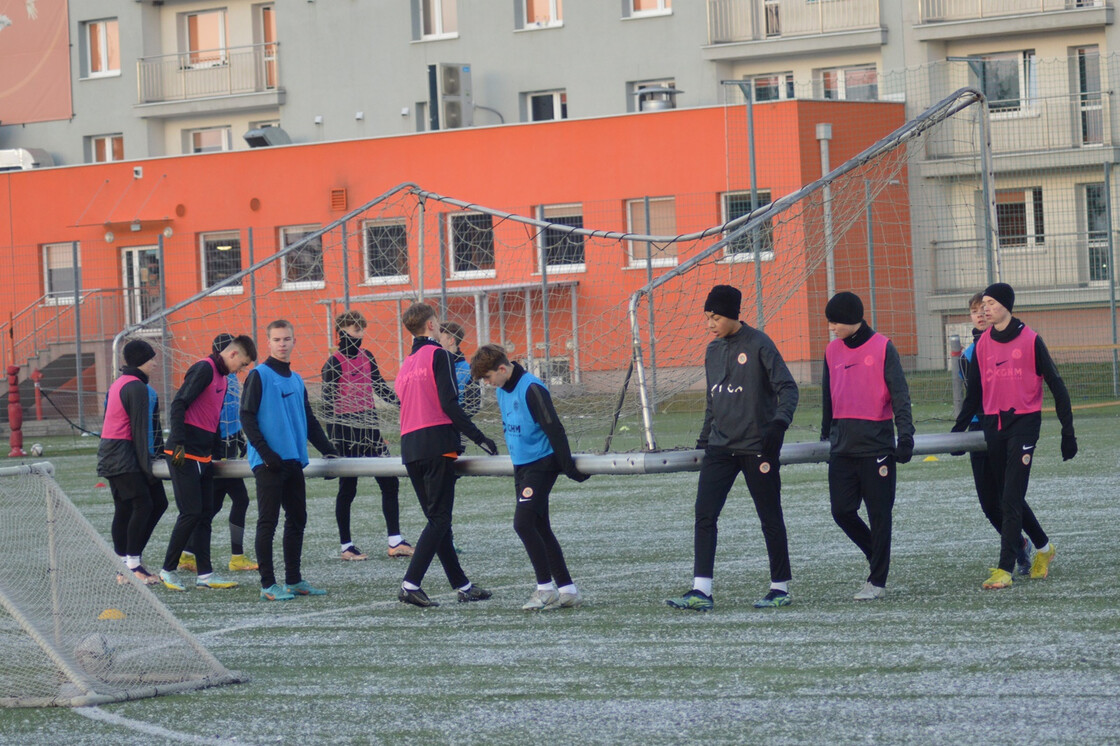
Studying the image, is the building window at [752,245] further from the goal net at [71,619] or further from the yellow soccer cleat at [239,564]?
the goal net at [71,619]

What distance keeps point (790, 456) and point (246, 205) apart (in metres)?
25.5

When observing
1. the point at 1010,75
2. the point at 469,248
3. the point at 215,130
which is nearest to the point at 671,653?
Answer: the point at 469,248

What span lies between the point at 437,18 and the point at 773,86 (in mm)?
8865

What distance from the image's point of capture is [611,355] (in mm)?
15789

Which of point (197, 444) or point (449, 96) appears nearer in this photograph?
point (197, 444)

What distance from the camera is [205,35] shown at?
4109 cm

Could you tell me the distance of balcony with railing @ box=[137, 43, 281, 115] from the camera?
3934cm

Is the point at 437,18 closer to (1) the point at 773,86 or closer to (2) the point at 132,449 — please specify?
(1) the point at 773,86

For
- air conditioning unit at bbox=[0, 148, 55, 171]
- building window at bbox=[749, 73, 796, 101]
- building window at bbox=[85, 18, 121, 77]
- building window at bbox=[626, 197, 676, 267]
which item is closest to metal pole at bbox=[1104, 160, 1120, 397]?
building window at bbox=[626, 197, 676, 267]

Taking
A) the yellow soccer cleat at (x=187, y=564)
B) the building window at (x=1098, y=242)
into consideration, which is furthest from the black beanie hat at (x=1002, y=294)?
the building window at (x=1098, y=242)

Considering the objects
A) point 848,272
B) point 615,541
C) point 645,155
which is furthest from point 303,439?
point 645,155

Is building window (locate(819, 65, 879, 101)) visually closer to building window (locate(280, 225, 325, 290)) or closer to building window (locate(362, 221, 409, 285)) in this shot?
building window (locate(280, 225, 325, 290))

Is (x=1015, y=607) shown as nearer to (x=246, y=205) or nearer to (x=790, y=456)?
(x=790, y=456)

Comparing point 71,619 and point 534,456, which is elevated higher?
point 534,456
